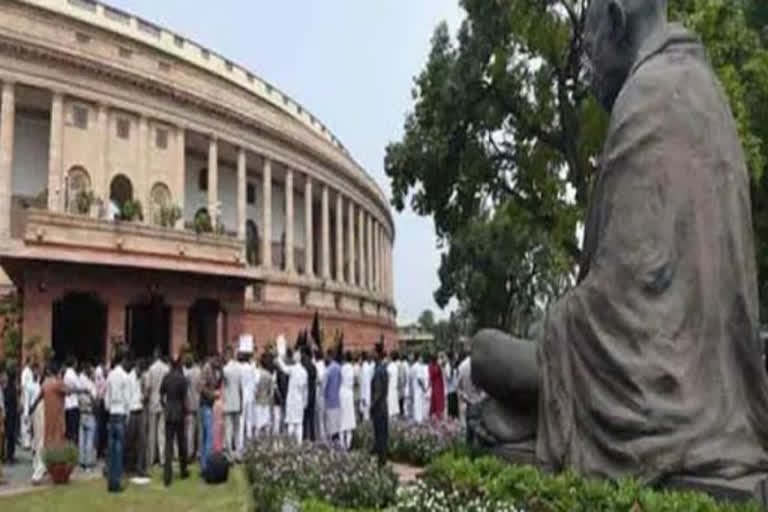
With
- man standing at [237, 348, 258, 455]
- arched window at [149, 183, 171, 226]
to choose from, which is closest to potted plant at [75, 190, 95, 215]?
arched window at [149, 183, 171, 226]

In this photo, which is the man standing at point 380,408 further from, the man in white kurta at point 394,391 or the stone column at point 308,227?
the stone column at point 308,227

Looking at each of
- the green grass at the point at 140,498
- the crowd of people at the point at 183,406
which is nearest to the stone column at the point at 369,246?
the crowd of people at the point at 183,406

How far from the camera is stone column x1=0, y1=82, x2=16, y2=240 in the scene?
36219mm

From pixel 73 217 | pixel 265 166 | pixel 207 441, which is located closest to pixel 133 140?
pixel 265 166

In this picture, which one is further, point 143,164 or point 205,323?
point 143,164

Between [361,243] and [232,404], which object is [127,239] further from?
[361,243]

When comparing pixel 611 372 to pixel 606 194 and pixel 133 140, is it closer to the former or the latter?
pixel 606 194

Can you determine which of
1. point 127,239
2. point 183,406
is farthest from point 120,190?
point 183,406

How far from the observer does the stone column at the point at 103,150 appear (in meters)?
40.0

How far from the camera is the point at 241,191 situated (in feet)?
161

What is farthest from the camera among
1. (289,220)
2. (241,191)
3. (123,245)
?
(289,220)

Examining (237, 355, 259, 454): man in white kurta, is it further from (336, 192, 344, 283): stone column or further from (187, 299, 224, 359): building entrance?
(336, 192, 344, 283): stone column

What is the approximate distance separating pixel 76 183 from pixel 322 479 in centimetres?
3295

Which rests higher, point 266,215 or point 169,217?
point 266,215
